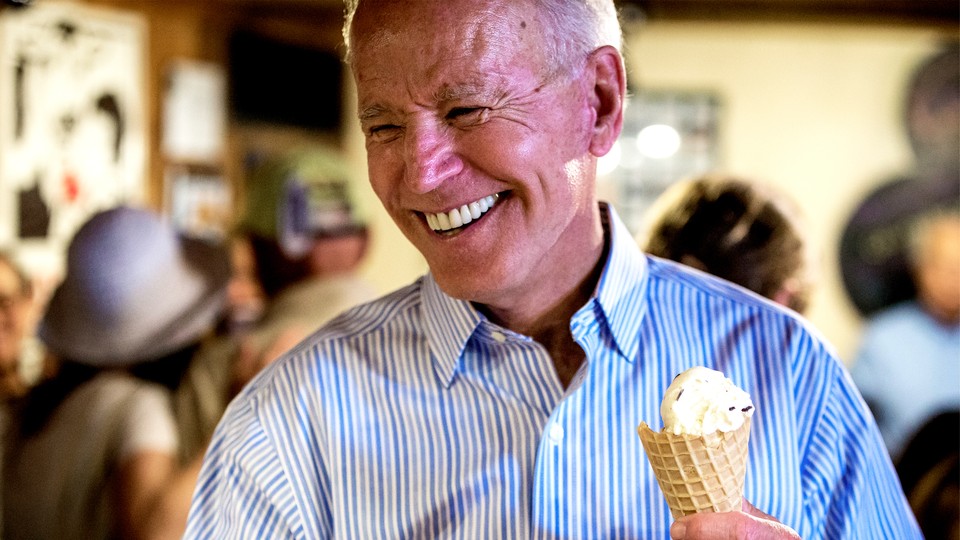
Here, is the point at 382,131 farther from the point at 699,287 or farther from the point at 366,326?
the point at 699,287

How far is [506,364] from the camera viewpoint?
148 cm

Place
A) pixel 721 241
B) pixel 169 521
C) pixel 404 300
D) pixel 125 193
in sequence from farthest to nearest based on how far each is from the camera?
pixel 125 193, pixel 169 521, pixel 721 241, pixel 404 300

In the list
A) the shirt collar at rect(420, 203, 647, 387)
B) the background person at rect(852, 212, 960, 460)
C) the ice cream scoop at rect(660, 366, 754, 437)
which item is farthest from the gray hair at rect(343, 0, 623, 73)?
the background person at rect(852, 212, 960, 460)

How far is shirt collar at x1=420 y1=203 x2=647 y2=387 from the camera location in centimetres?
147

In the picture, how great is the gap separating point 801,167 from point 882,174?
0.54m

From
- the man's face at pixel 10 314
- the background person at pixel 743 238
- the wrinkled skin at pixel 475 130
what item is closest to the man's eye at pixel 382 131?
the wrinkled skin at pixel 475 130

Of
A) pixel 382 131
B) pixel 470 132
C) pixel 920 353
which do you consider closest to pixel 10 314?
pixel 382 131

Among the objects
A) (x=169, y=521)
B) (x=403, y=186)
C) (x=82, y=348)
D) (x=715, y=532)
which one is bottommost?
(x=169, y=521)

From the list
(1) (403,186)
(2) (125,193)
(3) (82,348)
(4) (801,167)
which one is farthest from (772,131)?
(1) (403,186)

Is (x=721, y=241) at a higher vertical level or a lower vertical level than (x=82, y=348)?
higher

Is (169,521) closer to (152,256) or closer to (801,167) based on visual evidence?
(152,256)

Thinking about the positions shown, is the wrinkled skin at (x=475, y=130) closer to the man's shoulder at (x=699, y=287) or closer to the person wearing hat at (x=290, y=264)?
the man's shoulder at (x=699, y=287)

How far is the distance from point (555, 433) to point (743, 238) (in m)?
0.96

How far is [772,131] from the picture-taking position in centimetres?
A: 665
